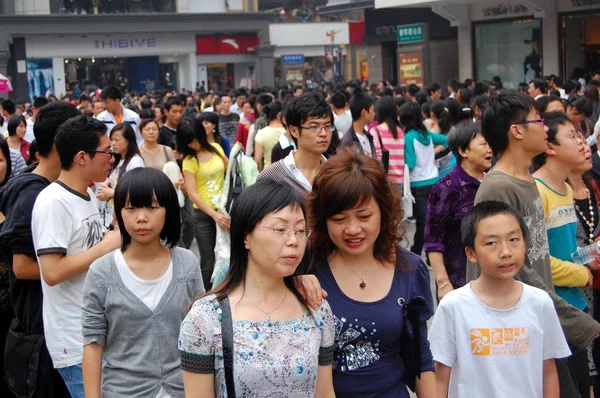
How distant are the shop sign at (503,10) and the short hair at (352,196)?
21.6 meters

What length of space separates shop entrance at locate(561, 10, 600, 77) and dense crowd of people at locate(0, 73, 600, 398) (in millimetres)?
18697

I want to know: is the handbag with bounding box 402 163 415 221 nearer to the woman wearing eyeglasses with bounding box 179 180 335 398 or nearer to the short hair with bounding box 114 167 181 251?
the short hair with bounding box 114 167 181 251

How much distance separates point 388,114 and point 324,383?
21.6ft

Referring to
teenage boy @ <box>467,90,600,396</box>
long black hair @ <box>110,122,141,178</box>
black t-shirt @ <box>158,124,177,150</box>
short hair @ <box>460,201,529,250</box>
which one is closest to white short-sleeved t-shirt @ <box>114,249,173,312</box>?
short hair @ <box>460,201,529,250</box>

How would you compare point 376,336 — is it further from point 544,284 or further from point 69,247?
point 69,247

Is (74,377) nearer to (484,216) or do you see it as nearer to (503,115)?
(484,216)

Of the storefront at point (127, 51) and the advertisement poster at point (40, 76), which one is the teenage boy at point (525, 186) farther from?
the advertisement poster at point (40, 76)

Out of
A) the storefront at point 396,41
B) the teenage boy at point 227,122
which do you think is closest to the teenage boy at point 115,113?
the teenage boy at point 227,122

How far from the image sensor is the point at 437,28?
29.0 m

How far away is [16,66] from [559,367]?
35.5 metres

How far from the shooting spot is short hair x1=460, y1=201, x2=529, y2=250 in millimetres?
3549

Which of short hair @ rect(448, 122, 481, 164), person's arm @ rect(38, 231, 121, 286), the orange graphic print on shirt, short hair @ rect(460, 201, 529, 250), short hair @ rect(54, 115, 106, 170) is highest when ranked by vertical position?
short hair @ rect(54, 115, 106, 170)

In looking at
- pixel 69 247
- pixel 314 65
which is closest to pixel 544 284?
pixel 69 247

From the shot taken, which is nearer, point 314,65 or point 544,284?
point 544,284
